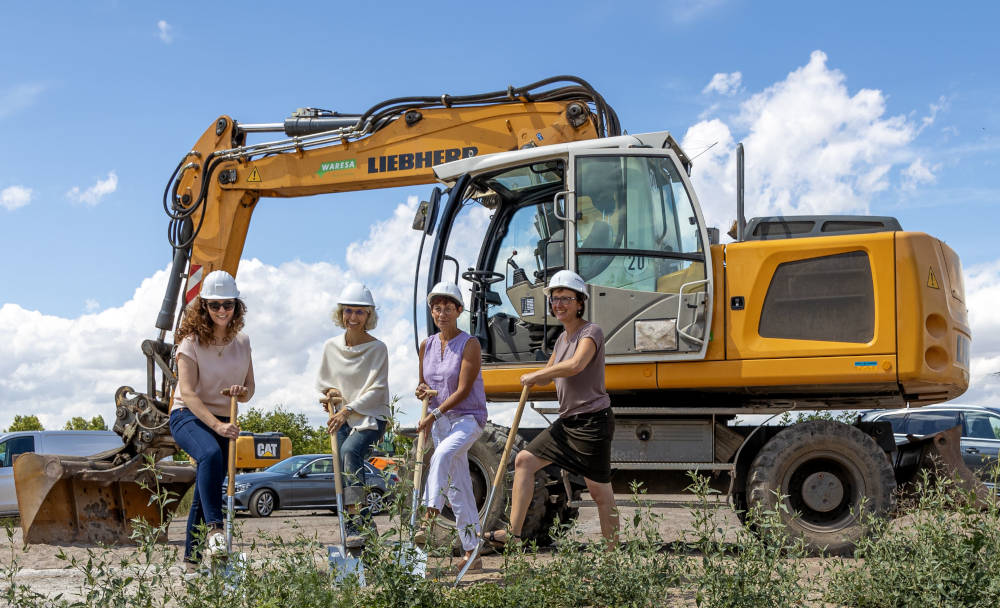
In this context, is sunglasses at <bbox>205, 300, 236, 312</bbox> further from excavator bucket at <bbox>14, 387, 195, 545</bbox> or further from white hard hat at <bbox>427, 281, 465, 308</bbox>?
excavator bucket at <bbox>14, 387, 195, 545</bbox>

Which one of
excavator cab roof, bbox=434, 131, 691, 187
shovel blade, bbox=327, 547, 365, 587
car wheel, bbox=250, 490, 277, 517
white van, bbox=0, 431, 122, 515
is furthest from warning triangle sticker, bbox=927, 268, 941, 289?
car wheel, bbox=250, 490, 277, 517

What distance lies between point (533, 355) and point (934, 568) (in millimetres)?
3949

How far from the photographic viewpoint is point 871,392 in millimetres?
8297

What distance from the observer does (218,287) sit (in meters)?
6.09

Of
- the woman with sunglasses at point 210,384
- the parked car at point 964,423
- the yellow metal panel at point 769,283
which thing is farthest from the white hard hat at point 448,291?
the parked car at point 964,423

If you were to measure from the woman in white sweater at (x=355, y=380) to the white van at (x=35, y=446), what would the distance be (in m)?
11.2

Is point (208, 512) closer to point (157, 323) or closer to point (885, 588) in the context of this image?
point (885, 588)

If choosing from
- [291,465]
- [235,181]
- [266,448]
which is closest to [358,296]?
[235,181]

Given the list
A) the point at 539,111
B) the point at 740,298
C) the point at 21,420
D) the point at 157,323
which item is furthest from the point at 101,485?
the point at 21,420

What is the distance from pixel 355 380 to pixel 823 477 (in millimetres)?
4051

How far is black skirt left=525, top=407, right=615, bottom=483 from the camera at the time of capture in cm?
627

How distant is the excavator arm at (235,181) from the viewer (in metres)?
9.54

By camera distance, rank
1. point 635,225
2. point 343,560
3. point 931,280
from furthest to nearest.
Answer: point 635,225 < point 931,280 < point 343,560

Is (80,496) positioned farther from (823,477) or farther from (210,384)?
(823,477)
